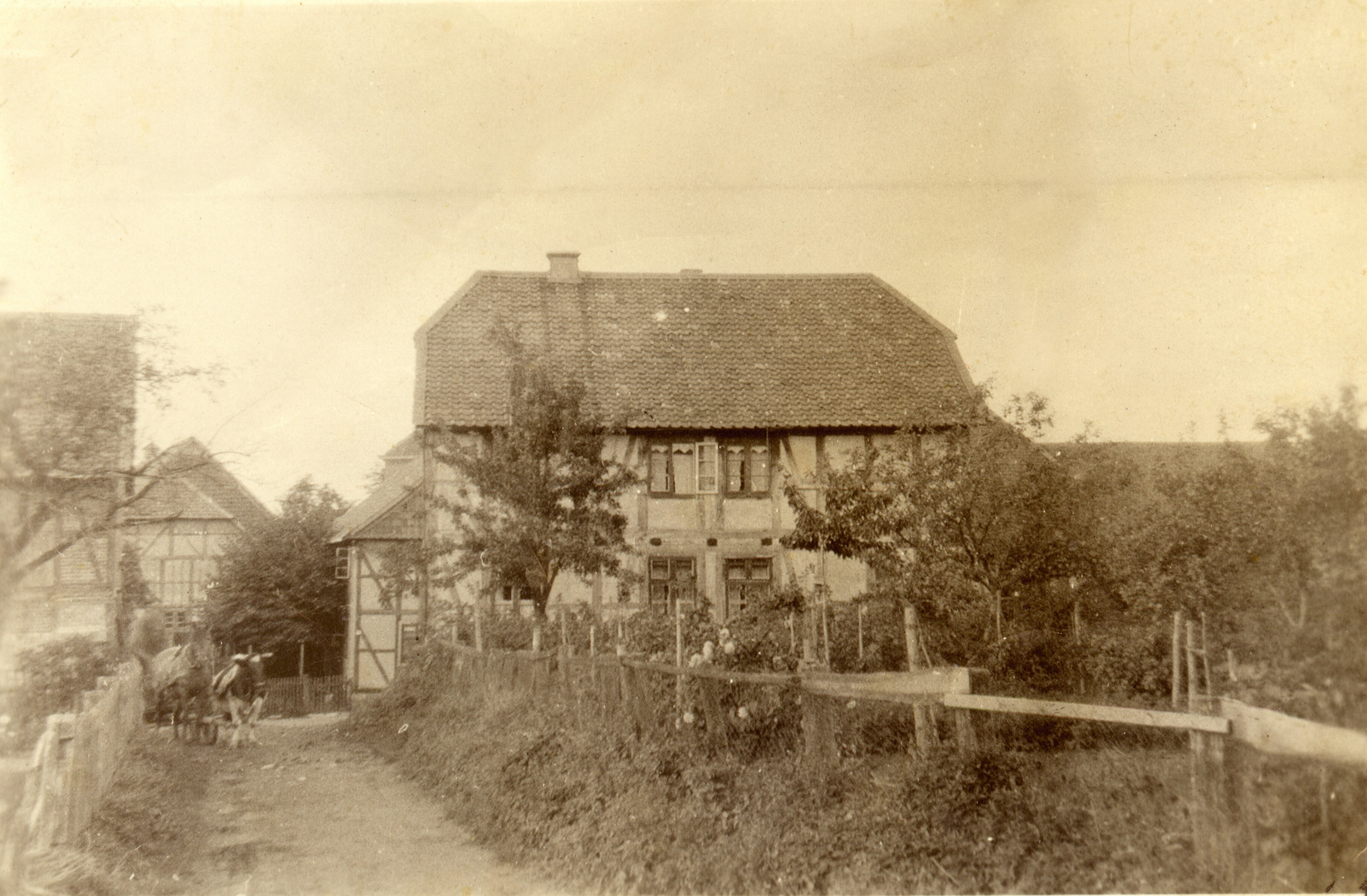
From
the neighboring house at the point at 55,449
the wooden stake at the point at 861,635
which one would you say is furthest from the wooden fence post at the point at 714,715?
the neighboring house at the point at 55,449

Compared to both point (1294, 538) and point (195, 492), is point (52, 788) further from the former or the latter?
point (1294, 538)

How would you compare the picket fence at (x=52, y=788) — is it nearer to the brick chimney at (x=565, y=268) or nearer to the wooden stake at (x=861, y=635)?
the wooden stake at (x=861, y=635)

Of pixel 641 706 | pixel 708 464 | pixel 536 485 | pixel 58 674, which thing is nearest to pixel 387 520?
pixel 708 464

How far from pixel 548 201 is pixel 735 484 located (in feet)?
30.8

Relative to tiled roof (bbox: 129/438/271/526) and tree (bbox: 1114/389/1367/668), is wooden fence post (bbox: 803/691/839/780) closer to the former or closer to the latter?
tree (bbox: 1114/389/1367/668)

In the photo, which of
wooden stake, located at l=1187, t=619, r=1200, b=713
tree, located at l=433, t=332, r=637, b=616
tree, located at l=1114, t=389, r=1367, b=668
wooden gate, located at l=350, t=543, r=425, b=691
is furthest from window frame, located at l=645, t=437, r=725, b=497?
wooden stake, located at l=1187, t=619, r=1200, b=713

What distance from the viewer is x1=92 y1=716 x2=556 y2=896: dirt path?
675 cm

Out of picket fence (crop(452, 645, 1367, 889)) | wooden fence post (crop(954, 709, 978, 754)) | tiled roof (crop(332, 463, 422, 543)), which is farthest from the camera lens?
tiled roof (crop(332, 463, 422, 543))

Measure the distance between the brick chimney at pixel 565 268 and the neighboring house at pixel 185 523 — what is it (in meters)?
7.62

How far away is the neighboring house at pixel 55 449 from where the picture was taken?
7.53 m

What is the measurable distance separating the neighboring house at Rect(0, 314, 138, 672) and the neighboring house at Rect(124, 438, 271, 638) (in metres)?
0.51

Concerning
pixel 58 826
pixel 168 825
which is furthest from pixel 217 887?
pixel 168 825

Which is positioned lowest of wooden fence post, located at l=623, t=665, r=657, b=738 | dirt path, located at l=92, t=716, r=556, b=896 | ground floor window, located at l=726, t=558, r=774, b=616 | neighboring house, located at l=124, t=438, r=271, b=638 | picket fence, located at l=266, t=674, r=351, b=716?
picket fence, located at l=266, t=674, r=351, b=716

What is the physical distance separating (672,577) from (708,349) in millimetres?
4467
